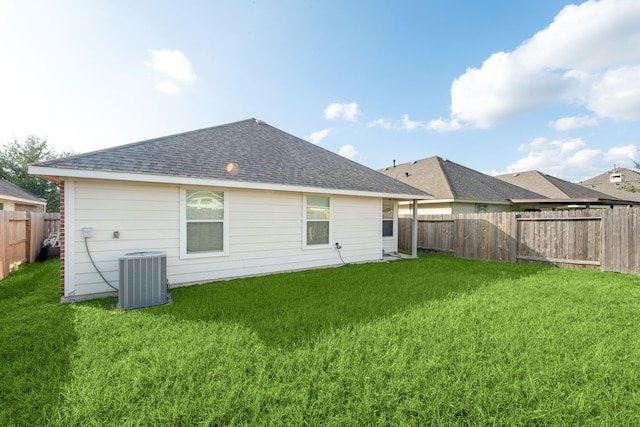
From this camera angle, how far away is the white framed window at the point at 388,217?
36.5 feet

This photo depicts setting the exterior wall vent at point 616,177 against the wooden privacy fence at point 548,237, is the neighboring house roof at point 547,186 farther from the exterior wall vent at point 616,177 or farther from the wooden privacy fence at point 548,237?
the wooden privacy fence at point 548,237

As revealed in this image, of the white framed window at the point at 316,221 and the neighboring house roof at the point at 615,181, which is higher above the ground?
the neighboring house roof at the point at 615,181

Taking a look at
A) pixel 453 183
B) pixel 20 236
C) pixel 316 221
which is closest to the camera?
pixel 316 221

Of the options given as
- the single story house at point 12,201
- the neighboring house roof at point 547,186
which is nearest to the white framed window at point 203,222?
the single story house at point 12,201

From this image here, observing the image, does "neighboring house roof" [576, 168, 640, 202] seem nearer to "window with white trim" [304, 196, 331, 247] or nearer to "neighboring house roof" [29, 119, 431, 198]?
"neighboring house roof" [29, 119, 431, 198]

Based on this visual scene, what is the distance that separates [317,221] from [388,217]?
14.2ft

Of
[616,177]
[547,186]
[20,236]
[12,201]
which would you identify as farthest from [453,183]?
[616,177]

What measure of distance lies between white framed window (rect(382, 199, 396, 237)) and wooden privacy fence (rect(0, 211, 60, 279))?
11941 mm

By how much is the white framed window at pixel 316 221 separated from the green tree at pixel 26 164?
1324 inches

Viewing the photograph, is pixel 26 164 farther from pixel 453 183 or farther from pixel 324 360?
pixel 453 183

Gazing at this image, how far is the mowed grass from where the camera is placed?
6.91 ft

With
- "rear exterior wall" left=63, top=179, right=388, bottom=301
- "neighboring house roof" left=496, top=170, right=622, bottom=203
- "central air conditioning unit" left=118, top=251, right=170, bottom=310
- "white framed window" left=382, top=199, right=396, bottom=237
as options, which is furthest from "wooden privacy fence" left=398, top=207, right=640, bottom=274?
"neighboring house roof" left=496, top=170, right=622, bottom=203

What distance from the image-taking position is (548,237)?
28.8ft

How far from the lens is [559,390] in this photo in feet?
7.68
